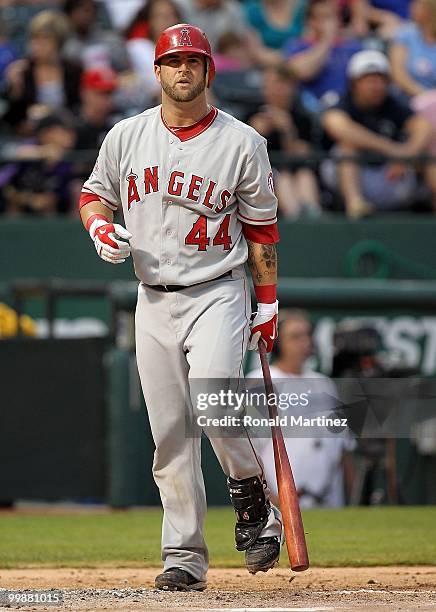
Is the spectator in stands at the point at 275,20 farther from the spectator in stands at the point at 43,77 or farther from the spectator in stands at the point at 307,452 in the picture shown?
the spectator in stands at the point at 307,452

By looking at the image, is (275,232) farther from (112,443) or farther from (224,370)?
(112,443)

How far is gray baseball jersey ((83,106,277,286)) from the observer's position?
16.5 feet

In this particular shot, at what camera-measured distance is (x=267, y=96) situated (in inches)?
428

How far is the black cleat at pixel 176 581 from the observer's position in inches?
201

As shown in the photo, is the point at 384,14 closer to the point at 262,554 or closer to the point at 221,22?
the point at 221,22

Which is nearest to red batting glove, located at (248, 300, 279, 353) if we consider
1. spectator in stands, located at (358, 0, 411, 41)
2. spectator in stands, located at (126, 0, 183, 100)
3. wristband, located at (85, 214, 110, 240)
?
wristband, located at (85, 214, 110, 240)

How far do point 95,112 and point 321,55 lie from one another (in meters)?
2.29

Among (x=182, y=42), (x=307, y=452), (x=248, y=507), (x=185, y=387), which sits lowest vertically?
(x=307, y=452)

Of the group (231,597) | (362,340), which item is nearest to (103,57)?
(362,340)

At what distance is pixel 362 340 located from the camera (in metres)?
9.50

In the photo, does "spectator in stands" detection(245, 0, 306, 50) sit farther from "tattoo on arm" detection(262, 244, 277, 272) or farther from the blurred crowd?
"tattoo on arm" detection(262, 244, 277, 272)

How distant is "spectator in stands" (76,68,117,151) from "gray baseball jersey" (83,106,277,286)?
18.0 feet

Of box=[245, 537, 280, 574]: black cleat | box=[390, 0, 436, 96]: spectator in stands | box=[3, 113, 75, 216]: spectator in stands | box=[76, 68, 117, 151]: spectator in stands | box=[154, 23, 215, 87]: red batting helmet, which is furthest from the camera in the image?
box=[390, 0, 436, 96]: spectator in stands

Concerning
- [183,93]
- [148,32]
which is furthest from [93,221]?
[148,32]
